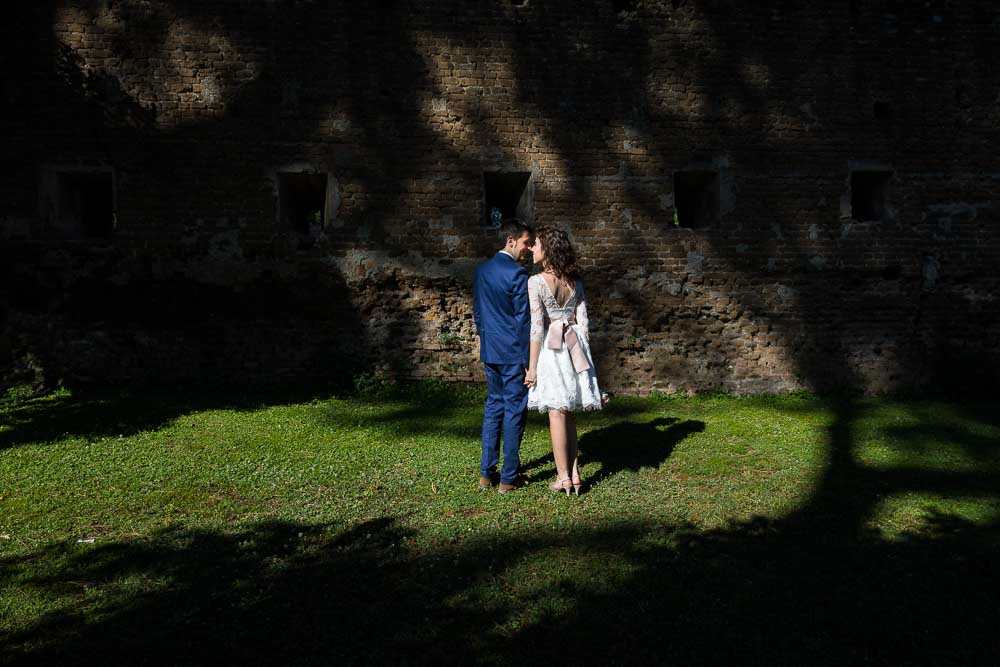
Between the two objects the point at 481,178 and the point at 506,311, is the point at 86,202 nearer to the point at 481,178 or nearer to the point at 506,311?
the point at 481,178

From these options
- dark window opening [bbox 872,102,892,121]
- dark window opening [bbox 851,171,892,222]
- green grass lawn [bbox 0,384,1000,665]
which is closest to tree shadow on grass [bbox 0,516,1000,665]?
green grass lawn [bbox 0,384,1000,665]

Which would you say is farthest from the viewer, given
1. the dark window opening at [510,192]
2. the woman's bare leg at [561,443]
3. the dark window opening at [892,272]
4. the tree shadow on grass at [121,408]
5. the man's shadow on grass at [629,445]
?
the dark window opening at [892,272]

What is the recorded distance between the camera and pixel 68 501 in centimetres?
419

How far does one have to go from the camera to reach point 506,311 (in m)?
4.39

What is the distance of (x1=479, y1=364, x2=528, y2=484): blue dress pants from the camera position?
14.3 ft

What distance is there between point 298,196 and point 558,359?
5.73 m

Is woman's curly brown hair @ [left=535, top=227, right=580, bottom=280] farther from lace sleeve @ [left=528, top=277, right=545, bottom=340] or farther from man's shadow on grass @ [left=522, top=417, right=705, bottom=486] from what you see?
man's shadow on grass @ [left=522, top=417, right=705, bottom=486]

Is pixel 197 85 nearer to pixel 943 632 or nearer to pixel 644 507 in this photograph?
pixel 644 507

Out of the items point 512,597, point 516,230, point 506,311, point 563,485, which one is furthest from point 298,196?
point 512,597

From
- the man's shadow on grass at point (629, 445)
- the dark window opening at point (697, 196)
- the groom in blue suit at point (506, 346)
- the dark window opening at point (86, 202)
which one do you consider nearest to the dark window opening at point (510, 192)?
the dark window opening at point (697, 196)

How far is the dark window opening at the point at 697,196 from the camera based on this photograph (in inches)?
334

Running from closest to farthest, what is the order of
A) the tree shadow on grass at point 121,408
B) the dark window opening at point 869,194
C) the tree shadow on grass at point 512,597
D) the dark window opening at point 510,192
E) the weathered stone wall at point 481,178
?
A: the tree shadow on grass at point 512,597 < the tree shadow on grass at point 121,408 < the weathered stone wall at point 481,178 < the dark window opening at point 510,192 < the dark window opening at point 869,194

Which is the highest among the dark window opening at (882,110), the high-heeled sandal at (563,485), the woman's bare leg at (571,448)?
the dark window opening at (882,110)

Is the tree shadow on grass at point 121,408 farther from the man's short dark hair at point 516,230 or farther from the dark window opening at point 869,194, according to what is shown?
the dark window opening at point 869,194
